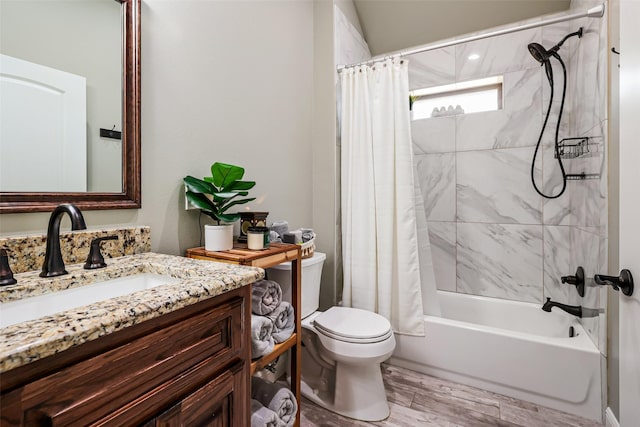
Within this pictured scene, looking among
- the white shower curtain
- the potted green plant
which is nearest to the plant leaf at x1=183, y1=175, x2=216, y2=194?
the potted green plant

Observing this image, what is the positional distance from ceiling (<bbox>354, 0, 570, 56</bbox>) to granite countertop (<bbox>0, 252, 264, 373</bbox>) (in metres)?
2.47

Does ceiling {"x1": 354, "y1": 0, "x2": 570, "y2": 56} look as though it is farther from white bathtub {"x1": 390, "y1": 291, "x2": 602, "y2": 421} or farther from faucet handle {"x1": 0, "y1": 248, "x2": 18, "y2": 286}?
faucet handle {"x1": 0, "y1": 248, "x2": 18, "y2": 286}

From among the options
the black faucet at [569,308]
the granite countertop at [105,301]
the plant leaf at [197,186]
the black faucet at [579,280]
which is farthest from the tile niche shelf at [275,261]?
the black faucet at [579,280]

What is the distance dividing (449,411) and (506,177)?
67.4 inches

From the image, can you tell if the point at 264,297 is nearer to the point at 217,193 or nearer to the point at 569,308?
the point at 217,193

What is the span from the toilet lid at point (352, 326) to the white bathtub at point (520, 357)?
0.47 m

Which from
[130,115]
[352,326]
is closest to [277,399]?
[352,326]

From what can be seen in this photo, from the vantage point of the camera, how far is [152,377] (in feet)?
2.18

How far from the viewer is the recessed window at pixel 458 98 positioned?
8.26 ft

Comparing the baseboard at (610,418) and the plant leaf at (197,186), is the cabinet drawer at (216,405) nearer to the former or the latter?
the plant leaf at (197,186)

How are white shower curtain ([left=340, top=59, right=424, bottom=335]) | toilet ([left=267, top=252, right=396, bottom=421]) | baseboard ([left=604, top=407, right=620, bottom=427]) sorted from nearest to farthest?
baseboard ([left=604, top=407, right=620, bottom=427]), toilet ([left=267, top=252, right=396, bottom=421]), white shower curtain ([left=340, top=59, right=424, bottom=335])

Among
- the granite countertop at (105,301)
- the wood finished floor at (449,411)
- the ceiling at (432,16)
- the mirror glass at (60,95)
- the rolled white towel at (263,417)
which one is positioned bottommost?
the wood finished floor at (449,411)

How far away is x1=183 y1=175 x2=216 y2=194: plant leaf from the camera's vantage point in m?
1.22

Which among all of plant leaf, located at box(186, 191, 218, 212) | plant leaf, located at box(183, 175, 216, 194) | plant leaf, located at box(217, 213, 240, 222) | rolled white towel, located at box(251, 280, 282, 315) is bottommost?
rolled white towel, located at box(251, 280, 282, 315)
